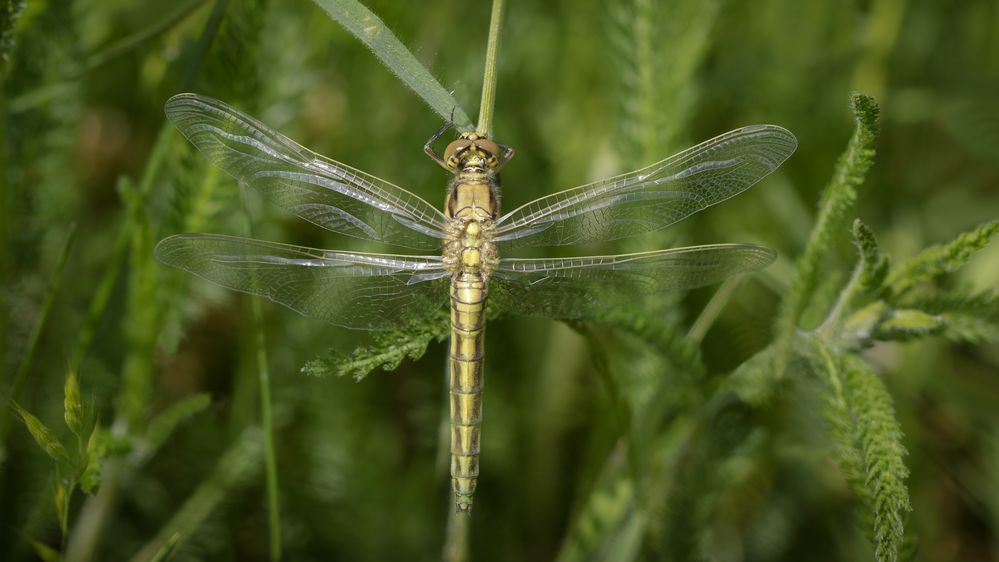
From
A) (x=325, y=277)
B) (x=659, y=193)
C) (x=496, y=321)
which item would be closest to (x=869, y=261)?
(x=659, y=193)

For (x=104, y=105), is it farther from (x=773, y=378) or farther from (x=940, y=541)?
(x=940, y=541)

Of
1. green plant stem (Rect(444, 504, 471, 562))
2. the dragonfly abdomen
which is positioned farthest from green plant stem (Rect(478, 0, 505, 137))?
green plant stem (Rect(444, 504, 471, 562))

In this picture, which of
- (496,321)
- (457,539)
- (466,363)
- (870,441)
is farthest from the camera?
(496,321)

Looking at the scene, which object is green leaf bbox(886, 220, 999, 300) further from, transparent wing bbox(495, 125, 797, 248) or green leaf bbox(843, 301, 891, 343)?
transparent wing bbox(495, 125, 797, 248)

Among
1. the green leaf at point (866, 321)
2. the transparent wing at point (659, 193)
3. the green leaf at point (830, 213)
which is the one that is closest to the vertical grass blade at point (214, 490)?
the transparent wing at point (659, 193)

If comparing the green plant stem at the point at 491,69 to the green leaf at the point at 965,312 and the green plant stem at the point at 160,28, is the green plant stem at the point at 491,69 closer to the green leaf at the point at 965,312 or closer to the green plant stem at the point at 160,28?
the green plant stem at the point at 160,28

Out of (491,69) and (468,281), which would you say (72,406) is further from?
(491,69)
